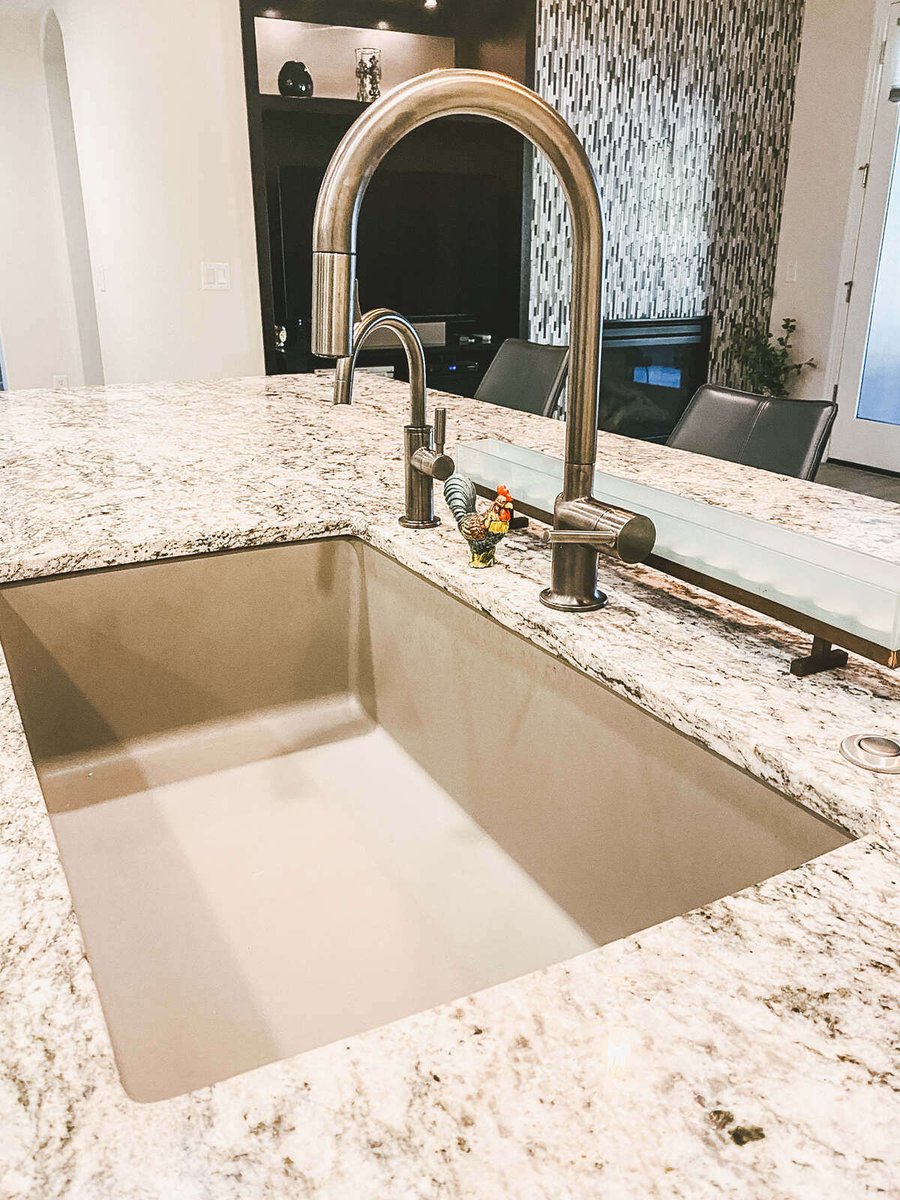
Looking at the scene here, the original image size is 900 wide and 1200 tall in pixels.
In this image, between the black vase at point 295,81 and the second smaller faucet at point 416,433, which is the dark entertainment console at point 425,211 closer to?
the black vase at point 295,81

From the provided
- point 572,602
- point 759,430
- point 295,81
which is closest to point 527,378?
point 759,430

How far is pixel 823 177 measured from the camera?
526cm

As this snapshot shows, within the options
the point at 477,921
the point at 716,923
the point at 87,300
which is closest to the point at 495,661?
the point at 477,921

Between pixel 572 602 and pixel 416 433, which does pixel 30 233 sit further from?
pixel 572 602

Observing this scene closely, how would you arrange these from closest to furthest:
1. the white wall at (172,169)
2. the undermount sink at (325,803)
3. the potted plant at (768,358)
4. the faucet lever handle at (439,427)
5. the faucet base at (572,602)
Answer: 1. the undermount sink at (325,803)
2. the faucet base at (572,602)
3. the faucet lever handle at (439,427)
4. the white wall at (172,169)
5. the potted plant at (768,358)

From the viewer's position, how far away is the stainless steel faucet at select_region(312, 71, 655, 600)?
68cm

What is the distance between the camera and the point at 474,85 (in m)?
0.71

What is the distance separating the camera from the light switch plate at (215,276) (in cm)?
425

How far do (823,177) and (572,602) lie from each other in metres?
5.32

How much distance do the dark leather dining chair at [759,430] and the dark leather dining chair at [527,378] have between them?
0.56 metres

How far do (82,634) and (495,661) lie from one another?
20.2 inches

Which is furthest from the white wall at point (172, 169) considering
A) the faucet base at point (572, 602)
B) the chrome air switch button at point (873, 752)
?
the chrome air switch button at point (873, 752)

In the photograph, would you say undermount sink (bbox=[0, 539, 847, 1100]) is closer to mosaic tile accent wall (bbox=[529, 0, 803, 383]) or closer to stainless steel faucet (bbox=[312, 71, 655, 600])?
stainless steel faucet (bbox=[312, 71, 655, 600])

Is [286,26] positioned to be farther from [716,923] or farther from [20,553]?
[716,923]
